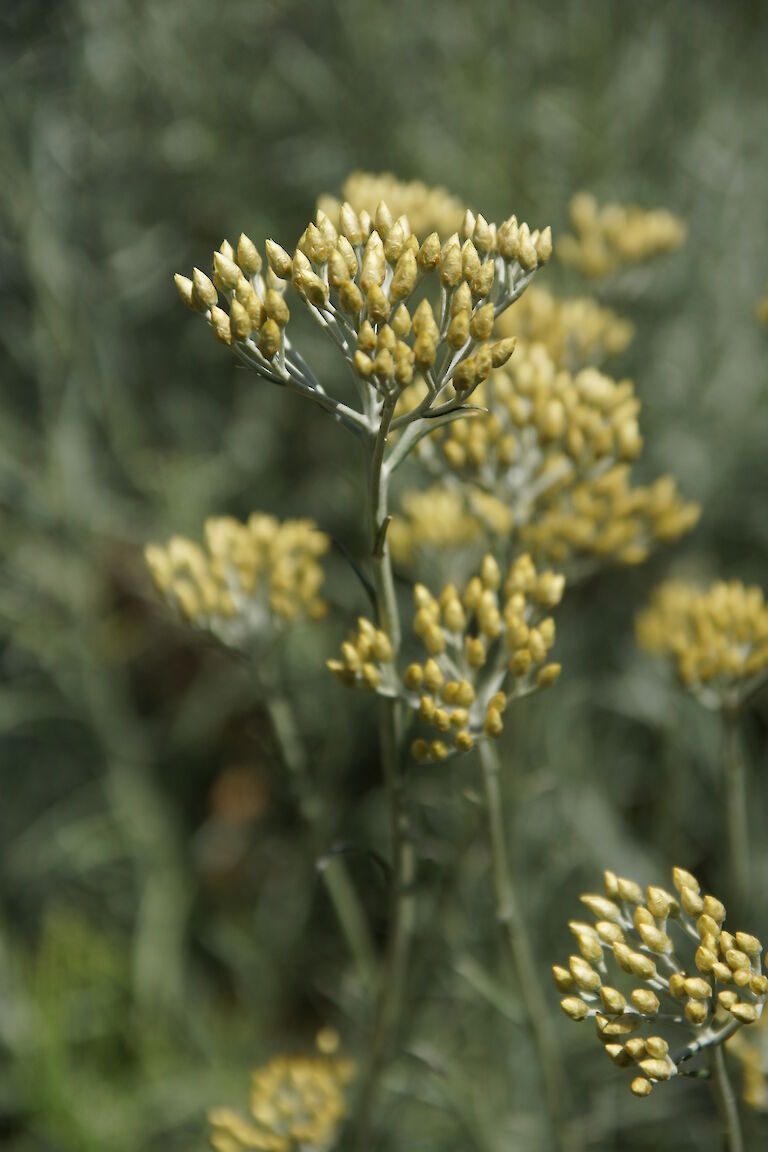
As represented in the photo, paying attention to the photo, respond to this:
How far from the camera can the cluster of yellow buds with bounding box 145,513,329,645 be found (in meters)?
1.75

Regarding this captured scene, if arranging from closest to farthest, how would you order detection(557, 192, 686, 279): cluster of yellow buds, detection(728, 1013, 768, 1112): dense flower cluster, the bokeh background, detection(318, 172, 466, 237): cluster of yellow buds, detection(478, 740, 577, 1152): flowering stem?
detection(478, 740, 577, 1152): flowering stem < detection(728, 1013, 768, 1112): dense flower cluster < detection(318, 172, 466, 237): cluster of yellow buds < detection(557, 192, 686, 279): cluster of yellow buds < the bokeh background

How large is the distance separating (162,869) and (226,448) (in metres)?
1.43

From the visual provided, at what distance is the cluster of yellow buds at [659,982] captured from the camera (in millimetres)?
1180

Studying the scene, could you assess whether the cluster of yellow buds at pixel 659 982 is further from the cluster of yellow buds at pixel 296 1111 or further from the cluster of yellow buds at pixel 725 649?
the cluster of yellow buds at pixel 296 1111

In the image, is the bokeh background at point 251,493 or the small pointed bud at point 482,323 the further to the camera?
the bokeh background at point 251,493

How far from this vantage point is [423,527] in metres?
2.13

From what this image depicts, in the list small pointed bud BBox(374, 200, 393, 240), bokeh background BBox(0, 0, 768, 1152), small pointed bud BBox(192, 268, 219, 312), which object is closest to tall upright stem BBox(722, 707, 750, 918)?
bokeh background BBox(0, 0, 768, 1152)

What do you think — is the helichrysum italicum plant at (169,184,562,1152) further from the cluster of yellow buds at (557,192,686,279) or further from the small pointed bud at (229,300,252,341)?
the cluster of yellow buds at (557,192,686,279)

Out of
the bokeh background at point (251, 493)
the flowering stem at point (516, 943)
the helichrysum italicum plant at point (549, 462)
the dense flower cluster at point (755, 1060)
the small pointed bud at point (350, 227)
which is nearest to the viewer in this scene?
the small pointed bud at point (350, 227)

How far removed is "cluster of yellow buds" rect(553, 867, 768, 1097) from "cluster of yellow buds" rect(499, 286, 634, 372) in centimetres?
118

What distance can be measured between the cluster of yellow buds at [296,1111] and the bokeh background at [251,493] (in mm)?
612

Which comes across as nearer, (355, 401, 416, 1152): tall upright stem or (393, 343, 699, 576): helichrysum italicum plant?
(355, 401, 416, 1152): tall upright stem

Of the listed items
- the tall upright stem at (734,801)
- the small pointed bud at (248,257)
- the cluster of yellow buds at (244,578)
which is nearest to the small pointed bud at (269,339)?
the small pointed bud at (248,257)

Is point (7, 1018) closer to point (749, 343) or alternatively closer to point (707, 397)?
point (707, 397)
